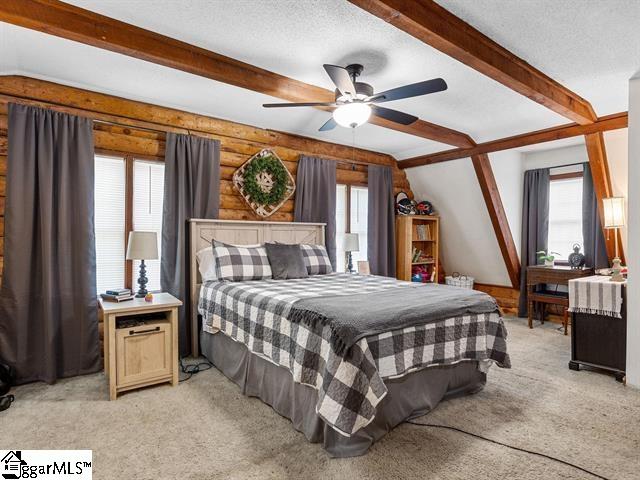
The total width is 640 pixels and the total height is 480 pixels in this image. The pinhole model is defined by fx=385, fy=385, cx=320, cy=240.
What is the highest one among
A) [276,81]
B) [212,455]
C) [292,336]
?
[276,81]

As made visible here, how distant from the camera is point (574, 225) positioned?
505 centimetres

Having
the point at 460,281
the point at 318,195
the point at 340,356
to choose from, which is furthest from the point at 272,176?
the point at 460,281

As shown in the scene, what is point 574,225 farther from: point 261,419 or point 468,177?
point 261,419

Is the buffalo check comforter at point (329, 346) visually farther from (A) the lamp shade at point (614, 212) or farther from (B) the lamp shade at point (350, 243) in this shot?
(A) the lamp shade at point (614, 212)

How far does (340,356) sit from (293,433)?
706 millimetres

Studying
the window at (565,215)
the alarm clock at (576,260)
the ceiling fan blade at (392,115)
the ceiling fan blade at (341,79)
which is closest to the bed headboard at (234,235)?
the ceiling fan blade at (392,115)

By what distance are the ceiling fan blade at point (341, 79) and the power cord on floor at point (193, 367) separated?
2.59 metres

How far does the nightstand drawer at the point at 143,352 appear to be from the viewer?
286cm

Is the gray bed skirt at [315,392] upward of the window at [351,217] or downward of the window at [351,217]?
downward

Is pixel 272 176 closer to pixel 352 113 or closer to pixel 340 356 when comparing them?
pixel 352 113

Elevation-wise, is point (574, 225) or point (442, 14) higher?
point (442, 14)

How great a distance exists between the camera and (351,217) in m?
5.50

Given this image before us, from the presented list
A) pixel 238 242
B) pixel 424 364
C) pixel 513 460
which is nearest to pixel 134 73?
pixel 238 242

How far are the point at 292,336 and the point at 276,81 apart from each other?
6.46 feet
